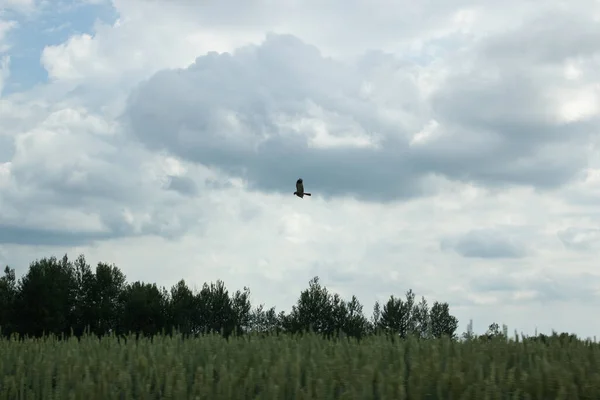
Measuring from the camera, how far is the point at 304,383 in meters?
8.88

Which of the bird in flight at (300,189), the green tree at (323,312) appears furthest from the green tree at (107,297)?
the bird in flight at (300,189)

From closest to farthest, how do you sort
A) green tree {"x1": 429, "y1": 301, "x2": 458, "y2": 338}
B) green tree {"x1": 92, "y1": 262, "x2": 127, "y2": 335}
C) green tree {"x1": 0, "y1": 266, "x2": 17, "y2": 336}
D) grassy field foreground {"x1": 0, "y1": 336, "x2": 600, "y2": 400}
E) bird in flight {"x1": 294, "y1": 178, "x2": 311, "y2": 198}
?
grassy field foreground {"x1": 0, "y1": 336, "x2": 600, "y2": 400} → bird in flight {"x1": 294, "y1": 178, "x2": 311, "y2": 198} → green tree {"x1": 0, "y1": 266, "x2": 17, "y2": 336} → green tree {"x1": 92, "y1": 262, "x2": 127, "y2": 335} → green tree {"x1": 429, "y1": 301, "x2": 458, "y2": 338}

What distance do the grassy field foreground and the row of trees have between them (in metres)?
66.9

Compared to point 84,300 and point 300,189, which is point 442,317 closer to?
point 84,300

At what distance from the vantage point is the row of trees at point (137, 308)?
83500mm

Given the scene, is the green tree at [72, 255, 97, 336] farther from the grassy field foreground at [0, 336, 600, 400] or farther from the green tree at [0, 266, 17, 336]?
the grassy field foreground at [0, 336, 600, 400]

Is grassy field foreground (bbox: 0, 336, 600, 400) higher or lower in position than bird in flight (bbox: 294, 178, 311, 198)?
lower

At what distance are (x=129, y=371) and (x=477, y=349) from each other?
15.9 feet

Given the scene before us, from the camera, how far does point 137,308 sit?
86375 millimetres

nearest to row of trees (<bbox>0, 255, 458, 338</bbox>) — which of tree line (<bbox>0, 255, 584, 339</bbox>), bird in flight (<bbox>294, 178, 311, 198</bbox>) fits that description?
tree line (<bbox>0, 255, 584, 339</bbox>)

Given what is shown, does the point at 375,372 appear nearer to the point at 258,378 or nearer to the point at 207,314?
the point at 258,378

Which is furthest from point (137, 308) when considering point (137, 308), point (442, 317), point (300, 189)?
point (300, 189)

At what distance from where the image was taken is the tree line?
274 feet

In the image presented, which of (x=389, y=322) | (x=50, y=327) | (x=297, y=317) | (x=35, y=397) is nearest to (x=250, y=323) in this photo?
(x=297, y=317)
